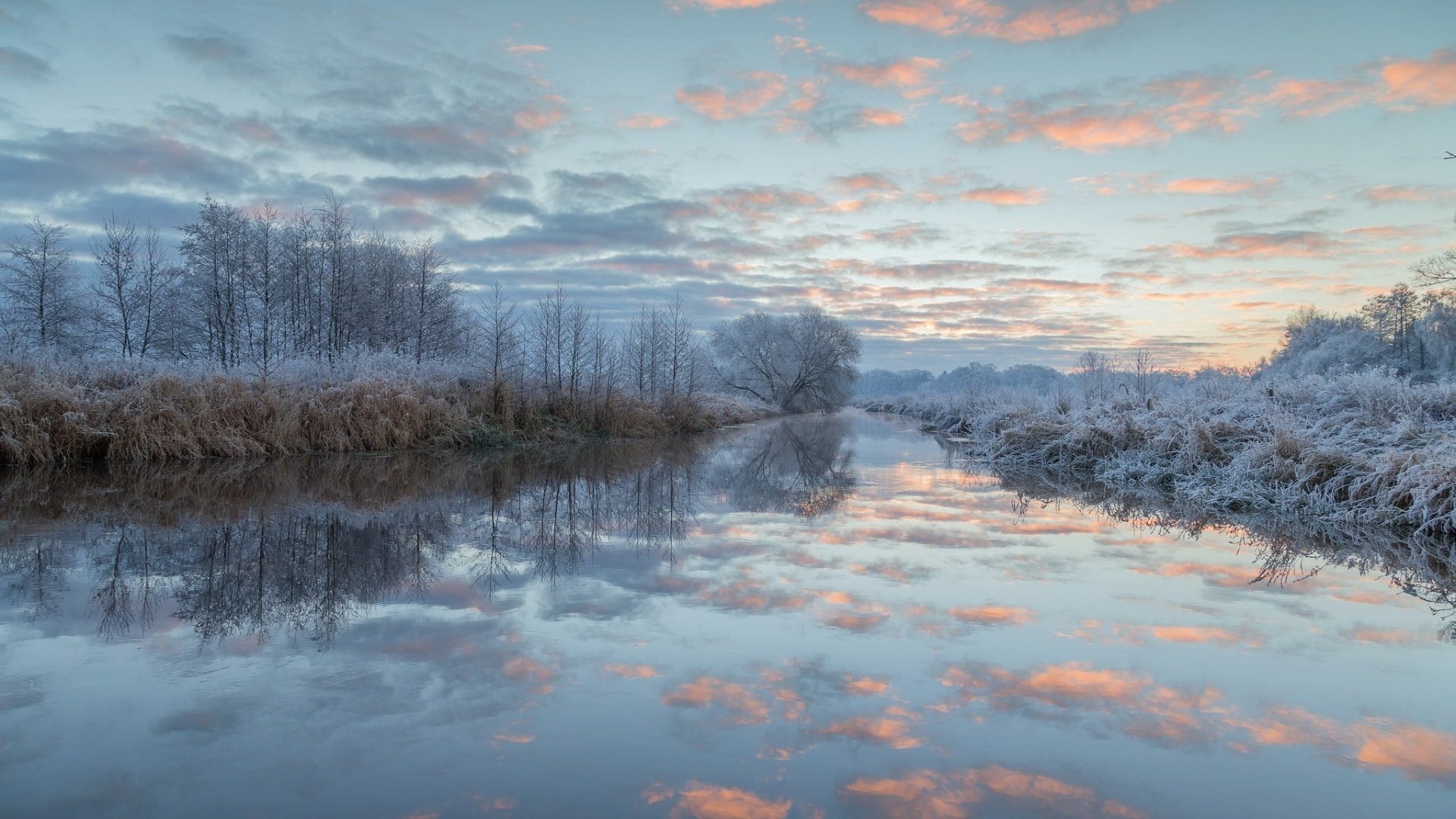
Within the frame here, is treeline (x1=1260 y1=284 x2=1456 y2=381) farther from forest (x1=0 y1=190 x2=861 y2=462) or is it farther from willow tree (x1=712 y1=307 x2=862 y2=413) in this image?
forest (x1=0 y1=190 x2=861 y2=462)

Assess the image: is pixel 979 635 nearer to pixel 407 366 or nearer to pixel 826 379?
pixel 407 366

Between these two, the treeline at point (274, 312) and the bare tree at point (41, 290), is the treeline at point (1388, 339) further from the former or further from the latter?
the bare tree at point (41, 290)

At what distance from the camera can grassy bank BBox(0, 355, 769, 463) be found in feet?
35.1

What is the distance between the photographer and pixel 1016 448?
15125 millimetres

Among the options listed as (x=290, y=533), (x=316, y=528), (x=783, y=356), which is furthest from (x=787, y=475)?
(x=783, y=356)

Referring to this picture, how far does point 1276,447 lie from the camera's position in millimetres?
9414

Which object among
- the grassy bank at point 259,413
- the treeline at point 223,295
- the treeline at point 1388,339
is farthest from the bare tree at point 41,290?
the treeline at point 1388,339

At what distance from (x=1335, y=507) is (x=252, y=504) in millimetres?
11666

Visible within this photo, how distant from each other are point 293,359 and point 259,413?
360 centimetres

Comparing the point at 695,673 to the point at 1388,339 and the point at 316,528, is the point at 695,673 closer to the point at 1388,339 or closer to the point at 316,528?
the point at 316,528

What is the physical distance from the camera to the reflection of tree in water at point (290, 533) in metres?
4.62

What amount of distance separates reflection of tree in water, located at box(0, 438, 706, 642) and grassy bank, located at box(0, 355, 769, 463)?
1012 mm

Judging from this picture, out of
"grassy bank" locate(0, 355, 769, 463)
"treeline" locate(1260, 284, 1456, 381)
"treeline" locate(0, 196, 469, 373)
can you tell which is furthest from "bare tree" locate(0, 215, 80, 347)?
"treeline" locate(1260, 284, 1456, 381)

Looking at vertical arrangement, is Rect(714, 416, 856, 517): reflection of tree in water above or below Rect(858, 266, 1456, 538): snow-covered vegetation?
below
